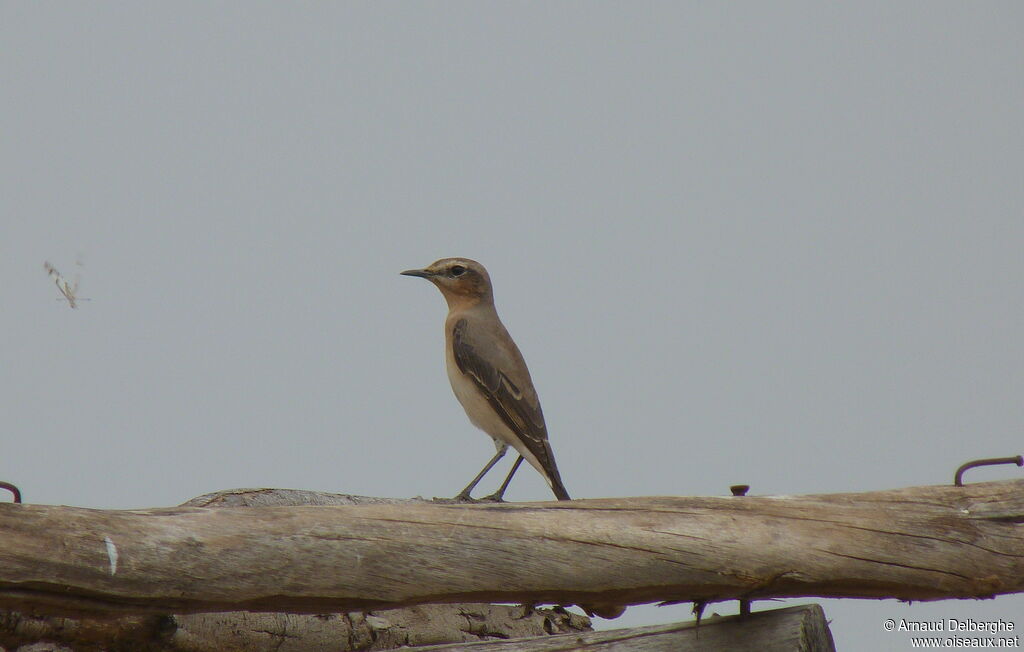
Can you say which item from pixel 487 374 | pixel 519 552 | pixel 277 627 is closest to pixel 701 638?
pixel 519 552

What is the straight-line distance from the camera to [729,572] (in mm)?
3893

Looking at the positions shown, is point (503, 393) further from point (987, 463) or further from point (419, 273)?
point (987, 463)

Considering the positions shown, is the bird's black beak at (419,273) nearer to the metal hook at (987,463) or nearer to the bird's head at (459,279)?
the bird's head at (459,279)

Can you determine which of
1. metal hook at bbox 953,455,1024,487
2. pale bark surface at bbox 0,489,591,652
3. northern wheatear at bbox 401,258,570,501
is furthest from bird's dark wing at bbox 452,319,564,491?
metal hook at bbox 953,455,1024,487

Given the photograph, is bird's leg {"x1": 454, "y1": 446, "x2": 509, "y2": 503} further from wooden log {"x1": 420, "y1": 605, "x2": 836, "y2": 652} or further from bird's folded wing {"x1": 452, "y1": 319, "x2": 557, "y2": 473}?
wooden log {"x1": 420, "y1": 605, "x2": 836, "y2": 652}

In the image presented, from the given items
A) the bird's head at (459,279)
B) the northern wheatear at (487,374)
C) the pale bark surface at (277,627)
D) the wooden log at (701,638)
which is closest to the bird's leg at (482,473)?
the northern wheatear at (487,374)

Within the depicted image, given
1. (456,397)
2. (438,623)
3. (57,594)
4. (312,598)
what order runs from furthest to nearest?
1. (456,397)
2. (438,623)
3. (312,598)
4. (57,594)

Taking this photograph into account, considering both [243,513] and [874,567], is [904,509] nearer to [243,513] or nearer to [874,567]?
[874,567]

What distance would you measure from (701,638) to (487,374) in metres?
4.20

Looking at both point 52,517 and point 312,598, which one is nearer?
point 52,517

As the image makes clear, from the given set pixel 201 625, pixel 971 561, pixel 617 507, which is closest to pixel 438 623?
pixel 201 625

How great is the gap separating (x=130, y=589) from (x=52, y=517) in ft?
0.98

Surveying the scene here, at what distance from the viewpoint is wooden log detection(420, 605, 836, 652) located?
4090 mm

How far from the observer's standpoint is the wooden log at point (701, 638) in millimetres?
4090
